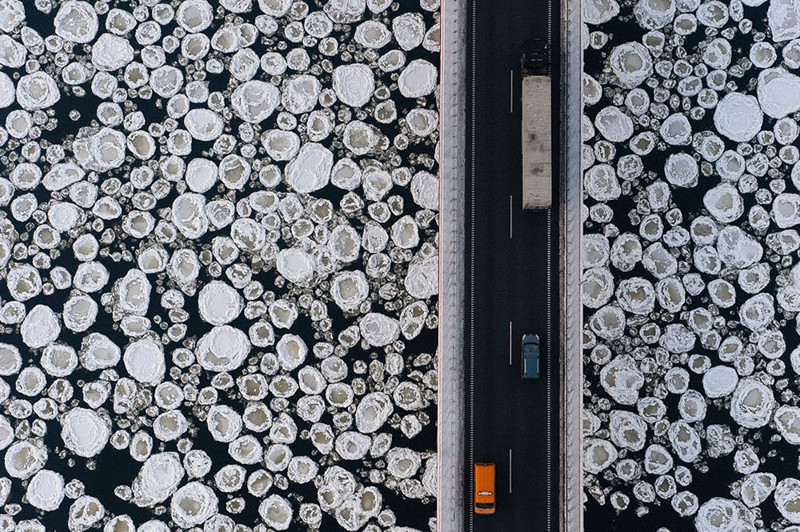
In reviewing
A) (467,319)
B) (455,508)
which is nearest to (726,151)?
(467,319)

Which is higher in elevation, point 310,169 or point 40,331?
point 310,169

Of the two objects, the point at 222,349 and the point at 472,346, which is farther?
the point at 222,349

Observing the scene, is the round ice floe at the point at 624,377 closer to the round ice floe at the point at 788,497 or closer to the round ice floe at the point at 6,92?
the round ice floe at the point at 788,497

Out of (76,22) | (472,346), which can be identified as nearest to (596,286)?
(472,346)

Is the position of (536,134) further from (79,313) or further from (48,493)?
(48,493)

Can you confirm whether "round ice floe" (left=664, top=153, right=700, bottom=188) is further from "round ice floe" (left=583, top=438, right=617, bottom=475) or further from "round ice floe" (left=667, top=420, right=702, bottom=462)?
"round ice floe" (left=583, top=438, right=617, bottom=475)

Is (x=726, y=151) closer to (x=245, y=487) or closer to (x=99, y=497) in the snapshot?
(x=245, y=487)

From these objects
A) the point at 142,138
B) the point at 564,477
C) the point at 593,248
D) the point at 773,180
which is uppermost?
the point at 142,138
